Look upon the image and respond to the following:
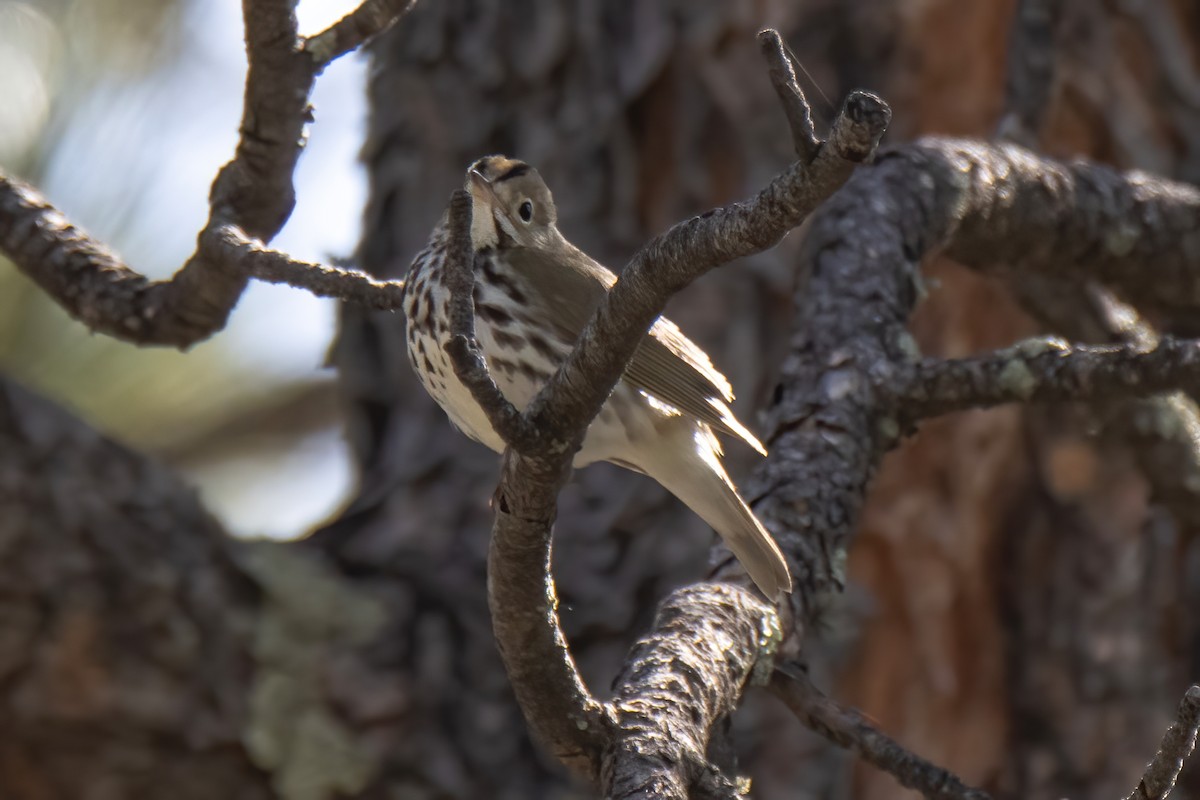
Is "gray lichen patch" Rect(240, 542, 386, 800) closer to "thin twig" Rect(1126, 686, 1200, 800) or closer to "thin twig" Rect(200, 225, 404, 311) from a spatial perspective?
"thin twig" Rect(200, 225, 404, 311)

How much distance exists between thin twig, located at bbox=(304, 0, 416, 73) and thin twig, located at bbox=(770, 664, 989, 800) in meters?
1.04

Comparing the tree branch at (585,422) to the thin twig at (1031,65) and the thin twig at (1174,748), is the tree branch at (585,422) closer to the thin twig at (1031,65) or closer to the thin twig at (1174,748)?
the thin twig at (1174,748)

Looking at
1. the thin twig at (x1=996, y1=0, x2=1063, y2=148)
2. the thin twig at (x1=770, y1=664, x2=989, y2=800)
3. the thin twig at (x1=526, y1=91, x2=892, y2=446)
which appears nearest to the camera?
the thin twig at (x1=526, y1=91, x2=892, y2=446)

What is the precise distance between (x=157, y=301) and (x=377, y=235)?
1395mm

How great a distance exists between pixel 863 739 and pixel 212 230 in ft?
3.64

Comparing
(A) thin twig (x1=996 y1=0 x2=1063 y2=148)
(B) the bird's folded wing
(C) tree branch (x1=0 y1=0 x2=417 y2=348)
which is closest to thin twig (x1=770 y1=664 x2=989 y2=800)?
(B) the bird's folded wing

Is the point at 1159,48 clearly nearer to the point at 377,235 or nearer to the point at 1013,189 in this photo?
the point at 1013,189

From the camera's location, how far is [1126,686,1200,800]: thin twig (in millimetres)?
1498

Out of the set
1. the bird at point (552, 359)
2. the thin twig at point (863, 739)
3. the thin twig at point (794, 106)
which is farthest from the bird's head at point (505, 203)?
the thin twig at point (794, 106)

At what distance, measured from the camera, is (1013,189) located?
10.00 feet

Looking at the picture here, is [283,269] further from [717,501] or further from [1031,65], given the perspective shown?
[1031,65]

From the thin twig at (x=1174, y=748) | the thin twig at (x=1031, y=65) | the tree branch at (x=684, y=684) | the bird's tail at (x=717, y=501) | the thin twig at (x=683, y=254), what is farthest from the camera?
the thin twig at (x=1031, y=65)

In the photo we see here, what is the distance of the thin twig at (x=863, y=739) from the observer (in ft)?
6.56

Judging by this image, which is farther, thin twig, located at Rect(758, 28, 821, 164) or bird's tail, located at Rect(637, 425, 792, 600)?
bird's tail, located at Rect(637, 425, 792, 600)
